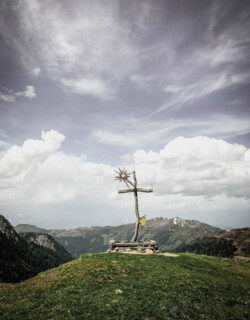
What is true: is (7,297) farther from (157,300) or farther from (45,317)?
(157,300)

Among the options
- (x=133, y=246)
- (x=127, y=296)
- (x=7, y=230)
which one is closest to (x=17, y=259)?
(x=7, y=230)

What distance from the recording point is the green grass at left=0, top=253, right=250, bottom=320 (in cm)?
1194

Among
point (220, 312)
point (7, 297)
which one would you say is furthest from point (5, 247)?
point (220, 312)

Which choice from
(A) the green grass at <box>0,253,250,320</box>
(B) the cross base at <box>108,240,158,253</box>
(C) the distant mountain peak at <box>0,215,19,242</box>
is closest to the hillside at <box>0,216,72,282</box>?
(C) the distant mountain peak at <box>0,215,19,242</box>

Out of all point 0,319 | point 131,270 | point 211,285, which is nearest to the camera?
point 0,319

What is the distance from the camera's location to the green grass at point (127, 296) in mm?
11938

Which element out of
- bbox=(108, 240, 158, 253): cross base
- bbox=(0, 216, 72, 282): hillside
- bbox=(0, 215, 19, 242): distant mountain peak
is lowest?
bbox=(0, 216, 72, 282): hillside

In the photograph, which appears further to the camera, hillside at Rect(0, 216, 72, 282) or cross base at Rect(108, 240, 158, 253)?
hillside at Rect(0, 216, 72, 282)

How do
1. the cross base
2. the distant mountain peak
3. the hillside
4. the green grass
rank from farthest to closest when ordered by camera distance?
the distant mountain peak → the hillside → the cross base → the green grass

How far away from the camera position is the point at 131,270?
19.2 metres

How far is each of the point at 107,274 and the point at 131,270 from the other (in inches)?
115

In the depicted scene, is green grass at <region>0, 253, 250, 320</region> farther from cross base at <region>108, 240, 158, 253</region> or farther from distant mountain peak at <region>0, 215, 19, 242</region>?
distant mountain peak at <region>0, 215, 19, 242</region>

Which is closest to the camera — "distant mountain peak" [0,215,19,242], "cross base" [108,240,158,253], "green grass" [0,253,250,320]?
"green grass" [0,253,250,320]

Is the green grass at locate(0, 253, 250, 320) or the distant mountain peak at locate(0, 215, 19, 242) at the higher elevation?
the green grass at locate(0, 253, 250, 320)
